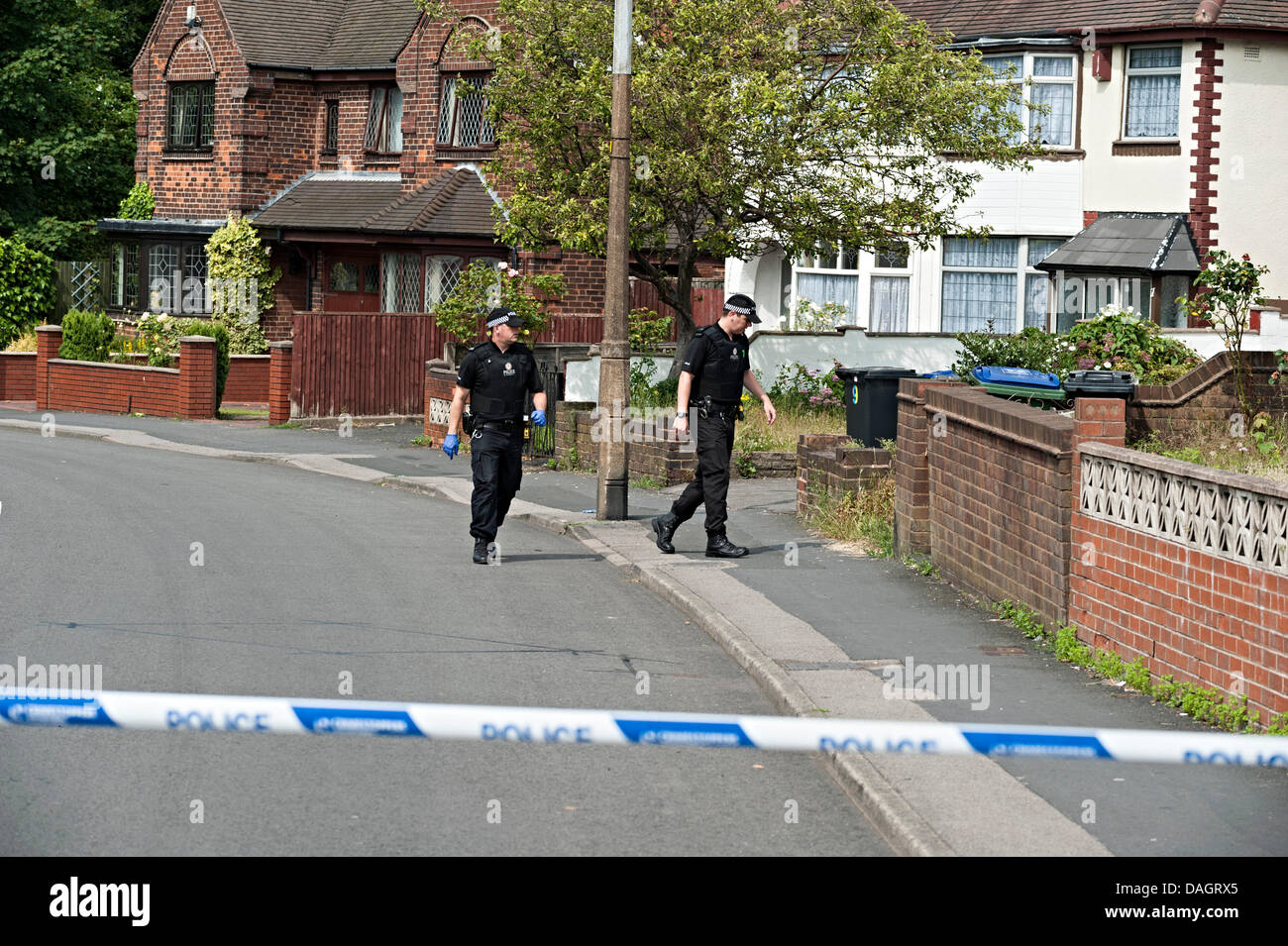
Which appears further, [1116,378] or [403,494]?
[403,494]

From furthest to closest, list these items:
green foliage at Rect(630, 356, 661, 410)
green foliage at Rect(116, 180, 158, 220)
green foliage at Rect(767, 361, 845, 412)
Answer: green foliage at Rect(116, 180, 158, 220) → green foliage at Rect(767, 361, 845, 412) → green foliage at Rect(630, 356, 661, 410)

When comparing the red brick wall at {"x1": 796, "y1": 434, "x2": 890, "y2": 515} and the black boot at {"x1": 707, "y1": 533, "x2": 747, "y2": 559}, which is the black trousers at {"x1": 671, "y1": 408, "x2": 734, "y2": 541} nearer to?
the black boot at {"x1": 707, "y1": 533, "x2": 747, "y2": 559}

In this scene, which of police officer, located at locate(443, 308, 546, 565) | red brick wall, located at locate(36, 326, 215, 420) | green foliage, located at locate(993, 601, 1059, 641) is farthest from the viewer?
red brick wall, located at locate(36, 326, 215, 420)

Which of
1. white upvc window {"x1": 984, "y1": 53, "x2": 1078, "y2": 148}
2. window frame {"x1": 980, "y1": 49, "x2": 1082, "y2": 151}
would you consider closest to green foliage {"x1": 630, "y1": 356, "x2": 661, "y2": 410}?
window frame {"x1": 980, "y1": 49, "x2": 1082, "y2": 151}

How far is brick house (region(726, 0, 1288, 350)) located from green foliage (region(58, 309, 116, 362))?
13456 millimetres

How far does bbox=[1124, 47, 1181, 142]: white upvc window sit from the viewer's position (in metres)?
27.8

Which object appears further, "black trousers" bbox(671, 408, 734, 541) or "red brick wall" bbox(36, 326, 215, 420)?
"red brick wall" bbox(36, 326, 215, 420)

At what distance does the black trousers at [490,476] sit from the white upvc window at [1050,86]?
703 inches

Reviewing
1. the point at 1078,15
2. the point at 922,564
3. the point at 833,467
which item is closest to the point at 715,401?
the point at 922,564

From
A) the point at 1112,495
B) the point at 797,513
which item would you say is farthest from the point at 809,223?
the point at 1112,495

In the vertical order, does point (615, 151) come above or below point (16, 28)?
below

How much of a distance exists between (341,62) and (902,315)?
47.2 feet

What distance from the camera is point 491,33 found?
2288 cm

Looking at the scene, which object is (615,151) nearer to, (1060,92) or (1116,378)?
(1116,378)
